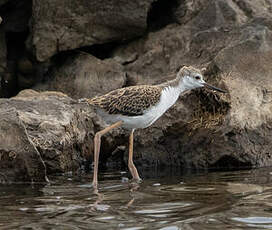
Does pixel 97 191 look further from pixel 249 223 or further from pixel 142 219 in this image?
pixel 249 223

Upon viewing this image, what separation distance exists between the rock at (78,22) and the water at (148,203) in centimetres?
372

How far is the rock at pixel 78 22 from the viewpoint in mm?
12250

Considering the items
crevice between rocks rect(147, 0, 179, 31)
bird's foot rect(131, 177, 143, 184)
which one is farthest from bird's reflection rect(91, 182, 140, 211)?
crevice between rocks rect(147, 0, 179, 31)

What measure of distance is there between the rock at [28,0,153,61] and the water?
12.2ft

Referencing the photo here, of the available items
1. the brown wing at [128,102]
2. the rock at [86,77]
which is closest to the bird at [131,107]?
the brown wing at [128,102]

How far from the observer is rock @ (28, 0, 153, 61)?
12250 mm

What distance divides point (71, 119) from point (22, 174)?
1694 millimetres

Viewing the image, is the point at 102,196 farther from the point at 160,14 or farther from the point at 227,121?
the point at 160,14

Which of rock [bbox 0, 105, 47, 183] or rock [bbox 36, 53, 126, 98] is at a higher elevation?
rock [bbox 36, 53, 126, 98]

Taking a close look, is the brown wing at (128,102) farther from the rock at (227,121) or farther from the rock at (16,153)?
the rock at (16,153)

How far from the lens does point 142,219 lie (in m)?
6.36

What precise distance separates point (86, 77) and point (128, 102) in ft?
11.4

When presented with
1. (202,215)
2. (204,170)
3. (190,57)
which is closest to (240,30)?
(190,57)

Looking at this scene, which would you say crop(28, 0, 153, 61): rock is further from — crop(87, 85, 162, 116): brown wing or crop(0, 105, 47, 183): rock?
crop(0, 105, 47, 183): rock
